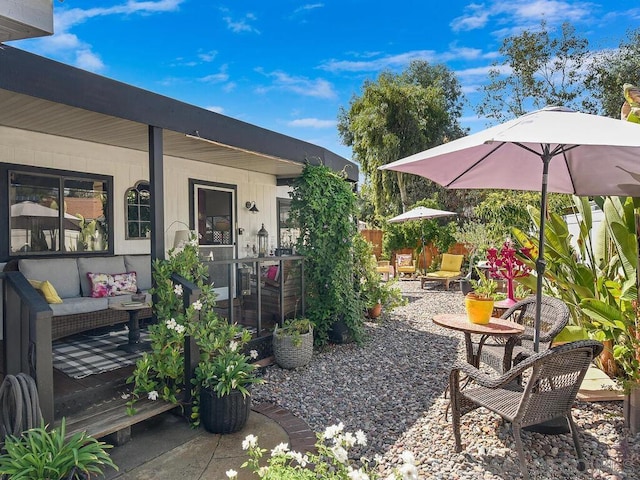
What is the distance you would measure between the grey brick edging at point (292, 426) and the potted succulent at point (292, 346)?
0.91 meters

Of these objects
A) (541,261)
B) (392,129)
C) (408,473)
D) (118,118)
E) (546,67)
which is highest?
(546,67)

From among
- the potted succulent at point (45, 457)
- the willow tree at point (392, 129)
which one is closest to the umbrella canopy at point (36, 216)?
the potted succulent at point (45, 457)

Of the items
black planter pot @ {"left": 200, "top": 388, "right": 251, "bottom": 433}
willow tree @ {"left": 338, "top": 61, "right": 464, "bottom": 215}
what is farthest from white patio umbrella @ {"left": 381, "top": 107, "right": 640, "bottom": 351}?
willow tree @ {"left": 338, "top": 61, "right": 464, "bottom": 215}

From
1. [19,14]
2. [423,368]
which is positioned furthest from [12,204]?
[423,368]

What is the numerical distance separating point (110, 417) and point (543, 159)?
3673 millimetres

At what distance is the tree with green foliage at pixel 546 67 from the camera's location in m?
16.7

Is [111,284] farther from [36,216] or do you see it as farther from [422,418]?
[422,418]

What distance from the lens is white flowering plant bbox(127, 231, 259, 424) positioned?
3172 millimetres

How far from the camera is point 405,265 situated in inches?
530

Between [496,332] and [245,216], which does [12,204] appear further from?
[496,332]

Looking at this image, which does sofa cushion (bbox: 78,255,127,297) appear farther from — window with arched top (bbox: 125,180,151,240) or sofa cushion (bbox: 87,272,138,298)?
window with arched top (bbox: 125,180,151,240)

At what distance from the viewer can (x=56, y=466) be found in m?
2.15

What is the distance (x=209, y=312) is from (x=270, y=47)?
993 centimetres

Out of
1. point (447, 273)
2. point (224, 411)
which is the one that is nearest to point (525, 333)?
point (224, 411)
